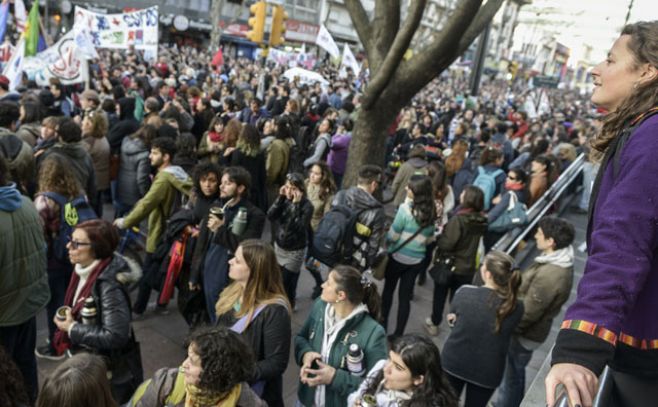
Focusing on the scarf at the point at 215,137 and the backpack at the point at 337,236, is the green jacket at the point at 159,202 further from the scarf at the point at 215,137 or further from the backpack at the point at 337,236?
the scarf at the point at 215,137

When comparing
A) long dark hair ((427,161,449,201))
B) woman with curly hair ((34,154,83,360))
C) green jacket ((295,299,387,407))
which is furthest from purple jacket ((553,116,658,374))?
long dark hair ((427,161,449,201))

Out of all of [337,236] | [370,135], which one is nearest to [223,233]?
[337,236]

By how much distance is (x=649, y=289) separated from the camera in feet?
4.44

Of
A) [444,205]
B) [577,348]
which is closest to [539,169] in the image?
[444,205]

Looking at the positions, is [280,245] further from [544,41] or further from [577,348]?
[544,41]

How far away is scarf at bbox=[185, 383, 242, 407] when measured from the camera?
2.37 meters

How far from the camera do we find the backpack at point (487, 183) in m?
7.11

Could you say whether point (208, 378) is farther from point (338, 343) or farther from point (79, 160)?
point (79, 160)

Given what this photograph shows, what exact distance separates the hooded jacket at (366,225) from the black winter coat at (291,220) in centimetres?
44

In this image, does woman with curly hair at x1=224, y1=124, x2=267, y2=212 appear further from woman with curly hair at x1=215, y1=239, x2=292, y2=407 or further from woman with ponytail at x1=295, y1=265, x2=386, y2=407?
woman with ponytail at x1=295, y1=265, x2=386, y2=407

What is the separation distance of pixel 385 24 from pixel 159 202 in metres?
4.04

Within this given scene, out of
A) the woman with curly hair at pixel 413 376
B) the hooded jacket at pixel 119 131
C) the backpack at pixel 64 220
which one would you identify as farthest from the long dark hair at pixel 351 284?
the hooded jacket at pixel 119 131

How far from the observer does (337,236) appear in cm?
481

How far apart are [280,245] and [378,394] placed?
8.09 feet
